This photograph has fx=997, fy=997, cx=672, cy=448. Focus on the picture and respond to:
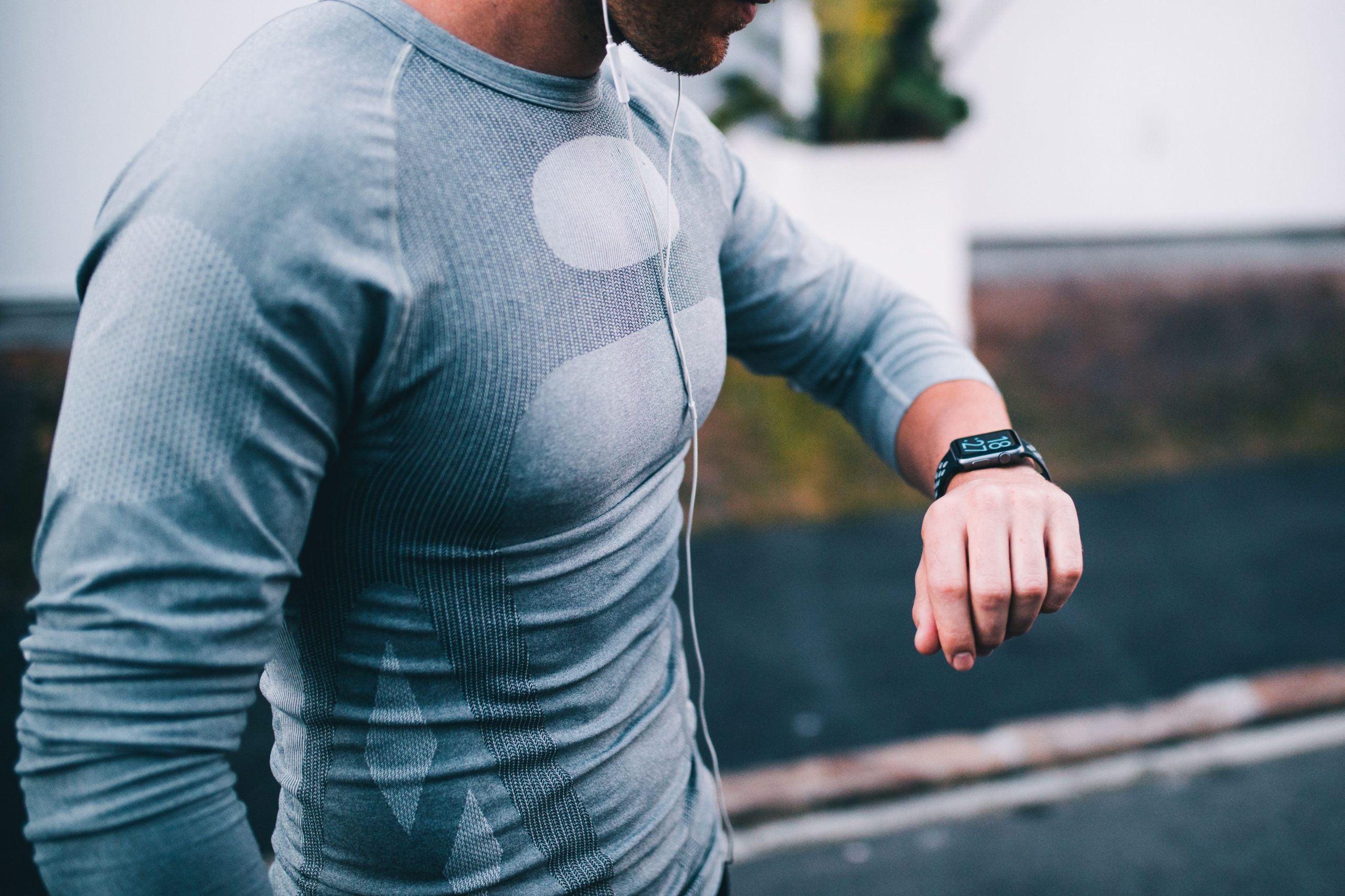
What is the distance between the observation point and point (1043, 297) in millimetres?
5836

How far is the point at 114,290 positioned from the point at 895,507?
186 inches

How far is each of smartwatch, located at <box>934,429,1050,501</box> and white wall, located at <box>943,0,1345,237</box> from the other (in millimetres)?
5769

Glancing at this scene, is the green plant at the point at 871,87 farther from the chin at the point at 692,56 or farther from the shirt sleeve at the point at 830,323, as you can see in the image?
the chin at the point at 692,56

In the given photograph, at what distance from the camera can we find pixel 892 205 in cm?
541

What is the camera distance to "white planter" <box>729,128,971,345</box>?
17.5ft

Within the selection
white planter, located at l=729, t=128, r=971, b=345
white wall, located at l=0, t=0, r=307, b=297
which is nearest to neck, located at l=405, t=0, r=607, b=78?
white wall, located at l=0, t=0, r=307, b=297

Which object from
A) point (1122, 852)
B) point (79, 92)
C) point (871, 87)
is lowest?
point (1122, 852)

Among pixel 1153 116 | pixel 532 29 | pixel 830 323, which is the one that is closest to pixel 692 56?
pixel 532 29

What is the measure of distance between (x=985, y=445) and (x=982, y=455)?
3 centimetres

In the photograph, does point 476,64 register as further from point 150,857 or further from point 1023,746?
point 1023,746

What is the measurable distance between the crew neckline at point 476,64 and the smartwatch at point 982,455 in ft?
1.94

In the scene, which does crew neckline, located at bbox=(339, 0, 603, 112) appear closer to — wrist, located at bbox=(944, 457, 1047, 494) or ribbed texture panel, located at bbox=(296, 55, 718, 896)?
ribbed texture panel, located at bbox=(296, 55, 718, 896)

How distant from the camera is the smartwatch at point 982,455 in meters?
1.17

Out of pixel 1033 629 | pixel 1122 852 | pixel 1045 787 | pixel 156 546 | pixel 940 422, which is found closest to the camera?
pixel 156 546
